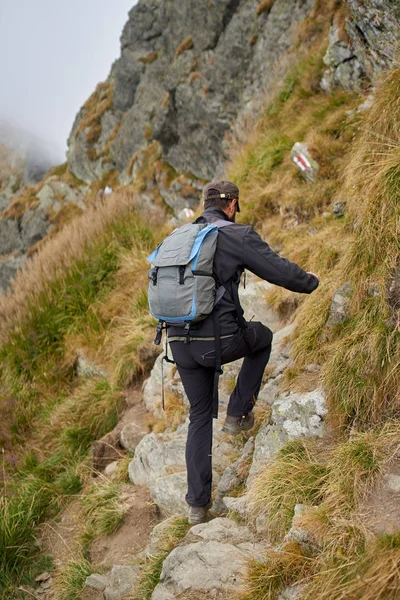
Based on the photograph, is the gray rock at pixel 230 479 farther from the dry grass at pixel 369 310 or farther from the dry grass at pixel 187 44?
the dry grass at pixel 187 44

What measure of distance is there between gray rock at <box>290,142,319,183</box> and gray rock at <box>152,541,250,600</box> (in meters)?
5.27

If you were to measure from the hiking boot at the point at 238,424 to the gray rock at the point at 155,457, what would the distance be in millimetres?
649

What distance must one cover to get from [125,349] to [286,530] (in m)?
3.90

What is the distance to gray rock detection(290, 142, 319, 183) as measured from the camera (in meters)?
6.75

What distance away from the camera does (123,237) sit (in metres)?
8.36

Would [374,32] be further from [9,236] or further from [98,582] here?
[9,236]

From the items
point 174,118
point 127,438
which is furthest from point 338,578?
point 174,118

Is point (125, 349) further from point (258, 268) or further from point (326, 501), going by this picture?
point (326, 501)

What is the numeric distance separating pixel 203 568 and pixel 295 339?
211 centimetres

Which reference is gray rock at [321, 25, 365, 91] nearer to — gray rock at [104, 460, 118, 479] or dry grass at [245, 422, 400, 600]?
dry grass at [245, 422, 400, 600]

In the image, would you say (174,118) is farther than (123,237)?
Yes

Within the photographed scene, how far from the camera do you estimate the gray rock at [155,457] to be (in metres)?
4.37

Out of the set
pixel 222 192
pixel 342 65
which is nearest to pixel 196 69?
pixel 342 65

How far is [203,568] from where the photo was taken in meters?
2.68
